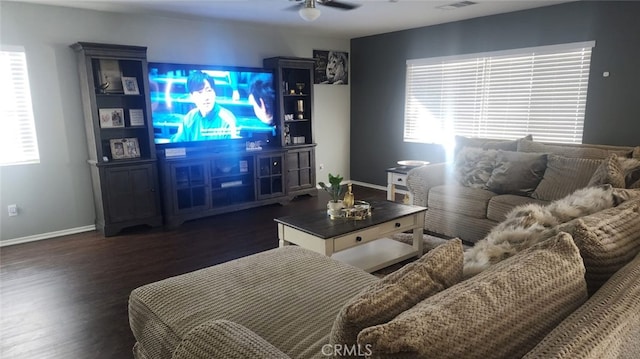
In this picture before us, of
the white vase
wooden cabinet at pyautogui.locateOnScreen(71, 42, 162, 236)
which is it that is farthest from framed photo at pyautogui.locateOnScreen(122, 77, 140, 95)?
the white vase

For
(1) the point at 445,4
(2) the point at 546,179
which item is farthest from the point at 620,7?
(2) the point at 546,179

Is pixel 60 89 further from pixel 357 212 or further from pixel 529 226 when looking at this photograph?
pixel 529 226

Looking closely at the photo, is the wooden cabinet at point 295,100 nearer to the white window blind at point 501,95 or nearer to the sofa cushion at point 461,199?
the white window blind at point 501,95

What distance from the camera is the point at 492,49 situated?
4902 mm

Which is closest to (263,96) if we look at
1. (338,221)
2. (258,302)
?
(338,221)

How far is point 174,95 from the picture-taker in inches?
188

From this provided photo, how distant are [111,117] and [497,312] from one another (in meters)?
4.45

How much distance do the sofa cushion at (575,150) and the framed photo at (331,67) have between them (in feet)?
10.6

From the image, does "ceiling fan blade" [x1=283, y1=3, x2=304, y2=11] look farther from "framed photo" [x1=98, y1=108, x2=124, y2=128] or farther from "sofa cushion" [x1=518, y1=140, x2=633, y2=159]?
"sofa cushion" [x1=518, y1=140, x2=633, y2=159]

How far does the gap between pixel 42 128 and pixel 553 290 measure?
15.5ft

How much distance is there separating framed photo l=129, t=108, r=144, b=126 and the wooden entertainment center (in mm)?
10

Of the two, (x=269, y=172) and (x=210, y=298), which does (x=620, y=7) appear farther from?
(x=210, y=298)

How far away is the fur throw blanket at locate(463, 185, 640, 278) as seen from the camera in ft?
4.34

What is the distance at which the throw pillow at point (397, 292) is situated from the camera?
0.96 m
